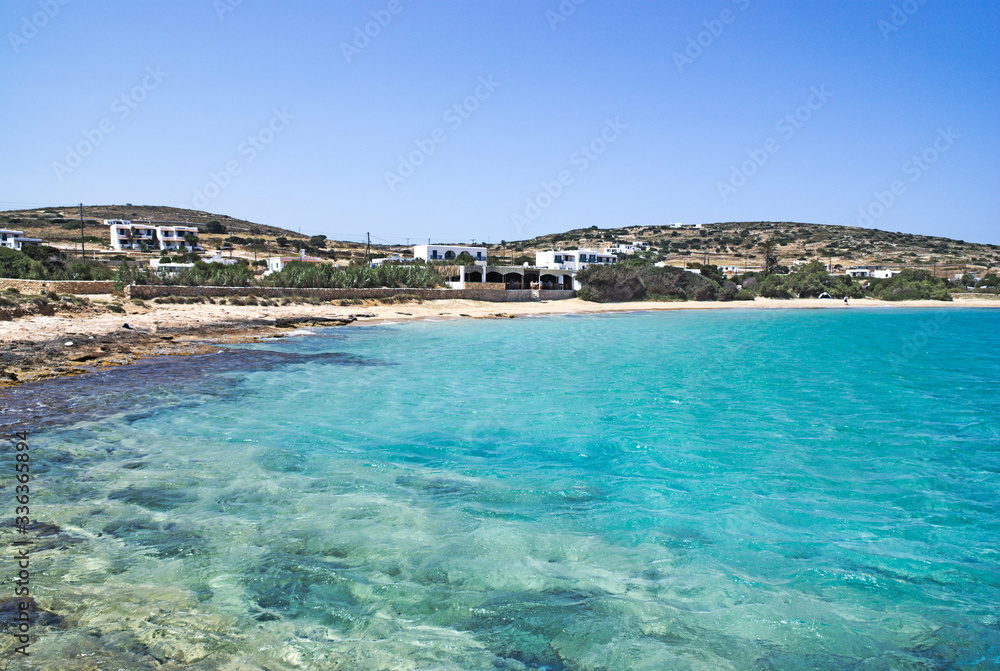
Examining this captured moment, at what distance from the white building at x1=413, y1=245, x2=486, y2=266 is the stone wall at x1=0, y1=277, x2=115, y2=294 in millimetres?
46597

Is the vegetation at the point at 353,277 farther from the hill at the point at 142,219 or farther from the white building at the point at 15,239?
the hill at the point at 142,219

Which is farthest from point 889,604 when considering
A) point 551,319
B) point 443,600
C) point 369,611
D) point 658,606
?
point 551,319

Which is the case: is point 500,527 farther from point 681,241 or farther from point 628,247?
point 681,241

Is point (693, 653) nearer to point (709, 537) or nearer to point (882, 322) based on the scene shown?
point (709, 537)

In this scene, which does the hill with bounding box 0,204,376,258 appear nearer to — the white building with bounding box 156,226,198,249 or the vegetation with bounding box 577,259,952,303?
the white building with bounding box 156,226,198,249

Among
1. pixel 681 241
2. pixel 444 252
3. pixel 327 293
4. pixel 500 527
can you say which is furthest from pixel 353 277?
pixel 681 241

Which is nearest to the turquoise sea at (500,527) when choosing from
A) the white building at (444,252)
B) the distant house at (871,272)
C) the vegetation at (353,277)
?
the vegetation at (353,277)

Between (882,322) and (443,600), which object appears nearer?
(443,600)

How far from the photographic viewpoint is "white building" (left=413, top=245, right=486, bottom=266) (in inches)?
3238

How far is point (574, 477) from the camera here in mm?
10562

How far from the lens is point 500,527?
8125mm

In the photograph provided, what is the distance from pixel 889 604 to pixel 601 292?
197 ft

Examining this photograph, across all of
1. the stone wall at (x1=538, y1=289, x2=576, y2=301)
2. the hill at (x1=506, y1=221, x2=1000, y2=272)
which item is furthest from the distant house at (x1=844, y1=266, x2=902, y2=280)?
the stone wall at (x1=538, y1=289, x2=576, y2=301)

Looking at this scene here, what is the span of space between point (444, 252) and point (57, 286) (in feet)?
173
